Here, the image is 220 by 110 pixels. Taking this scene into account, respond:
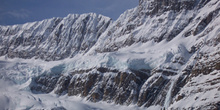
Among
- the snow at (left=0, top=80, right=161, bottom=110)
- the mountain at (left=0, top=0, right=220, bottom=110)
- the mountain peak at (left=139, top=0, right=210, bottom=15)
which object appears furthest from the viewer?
the mountain peak at (left=139, top=0, right=210, bottom=15)

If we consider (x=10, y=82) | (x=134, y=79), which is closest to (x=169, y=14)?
(x=134, y=79)

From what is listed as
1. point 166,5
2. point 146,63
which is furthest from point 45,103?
point 166,5

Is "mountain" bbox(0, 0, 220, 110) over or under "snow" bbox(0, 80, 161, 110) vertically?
over

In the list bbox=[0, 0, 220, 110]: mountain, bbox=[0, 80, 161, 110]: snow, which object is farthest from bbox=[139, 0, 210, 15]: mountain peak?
bbox=[0, 80, 161, 110]: snow

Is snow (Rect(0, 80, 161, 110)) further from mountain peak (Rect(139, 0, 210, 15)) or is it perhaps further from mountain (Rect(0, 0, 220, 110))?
mountain peak (Rect(139, 0, 210, 15))

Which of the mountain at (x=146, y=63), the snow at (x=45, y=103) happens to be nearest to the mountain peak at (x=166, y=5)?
the mountain at (x=146, y=63)

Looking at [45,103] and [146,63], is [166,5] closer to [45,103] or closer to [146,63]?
[146,63]

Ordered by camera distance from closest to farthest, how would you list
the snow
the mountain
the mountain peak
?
the mountain, the snow, the mountain peak

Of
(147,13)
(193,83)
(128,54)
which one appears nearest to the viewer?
(193,83)

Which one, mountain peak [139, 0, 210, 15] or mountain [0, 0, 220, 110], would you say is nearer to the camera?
mountain [0, 0, 220, 110]

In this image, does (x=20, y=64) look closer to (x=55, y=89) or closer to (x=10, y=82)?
(x=10, y=82)

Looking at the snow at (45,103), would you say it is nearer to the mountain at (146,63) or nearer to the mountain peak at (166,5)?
the mountain at (146,63)
